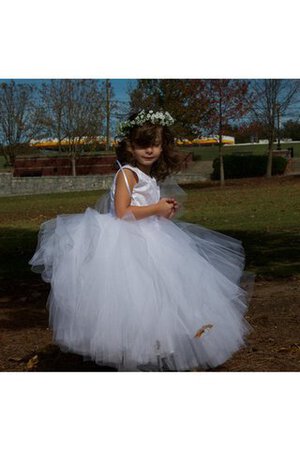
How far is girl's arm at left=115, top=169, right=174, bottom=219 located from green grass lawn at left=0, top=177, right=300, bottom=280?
4723 mm

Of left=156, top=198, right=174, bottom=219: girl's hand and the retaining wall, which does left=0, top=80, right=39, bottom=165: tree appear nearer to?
the retaining wall

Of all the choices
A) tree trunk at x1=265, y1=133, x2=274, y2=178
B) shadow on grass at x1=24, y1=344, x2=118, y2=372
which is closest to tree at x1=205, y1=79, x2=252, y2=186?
tree trunk at x1=265, y1=133, x2=274, y2=178

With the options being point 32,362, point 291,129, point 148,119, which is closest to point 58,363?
point 32,362

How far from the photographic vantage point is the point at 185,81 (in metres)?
29.1

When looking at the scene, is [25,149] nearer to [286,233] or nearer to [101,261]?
[286,233]

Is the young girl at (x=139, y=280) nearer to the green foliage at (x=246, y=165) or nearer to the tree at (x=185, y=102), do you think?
the tree at (x=185, y=102)

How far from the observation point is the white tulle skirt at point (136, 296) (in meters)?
4.86

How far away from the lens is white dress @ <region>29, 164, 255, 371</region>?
4.86m

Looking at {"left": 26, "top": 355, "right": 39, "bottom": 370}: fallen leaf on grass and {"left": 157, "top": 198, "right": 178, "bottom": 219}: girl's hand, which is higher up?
{"left": 157, "top": 198, "right": 178, "bottom": 219}: girl's hand

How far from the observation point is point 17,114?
33438 millimetres

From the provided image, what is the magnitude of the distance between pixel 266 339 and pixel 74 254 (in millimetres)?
2205

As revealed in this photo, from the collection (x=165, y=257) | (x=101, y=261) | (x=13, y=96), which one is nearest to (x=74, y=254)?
(x=101, y=261)

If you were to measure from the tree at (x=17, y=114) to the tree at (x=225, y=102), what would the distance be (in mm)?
Result: 7735

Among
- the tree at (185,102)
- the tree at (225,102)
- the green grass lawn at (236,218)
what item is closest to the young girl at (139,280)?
the green grass lawn at (236,218)
